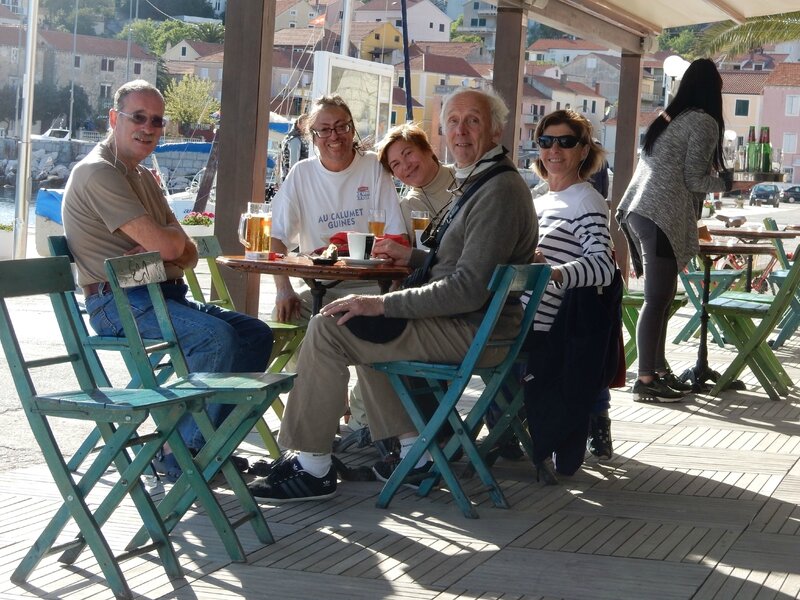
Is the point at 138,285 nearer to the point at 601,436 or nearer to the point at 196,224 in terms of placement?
the point at 601,436

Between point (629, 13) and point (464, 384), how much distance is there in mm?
7284

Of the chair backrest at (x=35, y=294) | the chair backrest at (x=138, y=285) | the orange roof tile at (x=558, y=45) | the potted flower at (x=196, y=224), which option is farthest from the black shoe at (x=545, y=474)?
the orange roof tile at (x=558, y=45)

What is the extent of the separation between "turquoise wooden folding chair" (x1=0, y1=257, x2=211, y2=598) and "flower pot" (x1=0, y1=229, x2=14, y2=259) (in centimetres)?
1279

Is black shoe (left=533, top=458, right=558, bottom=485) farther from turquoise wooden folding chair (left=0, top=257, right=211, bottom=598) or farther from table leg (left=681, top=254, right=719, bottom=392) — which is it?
table leg (left=681, top=254, right=719, bottom=392)

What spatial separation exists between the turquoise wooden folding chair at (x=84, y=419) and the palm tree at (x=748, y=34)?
22.3m

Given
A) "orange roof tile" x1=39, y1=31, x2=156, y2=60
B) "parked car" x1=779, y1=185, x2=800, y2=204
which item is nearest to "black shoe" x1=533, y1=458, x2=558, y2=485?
"orange roof tile" x1=39, y1=31, x2=156, y2=60

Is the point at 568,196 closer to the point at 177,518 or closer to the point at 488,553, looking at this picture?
the point at 488,553

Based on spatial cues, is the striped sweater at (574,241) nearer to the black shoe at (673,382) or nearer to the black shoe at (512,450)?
the black shoe at (512,450)

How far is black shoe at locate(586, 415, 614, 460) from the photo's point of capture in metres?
5.22

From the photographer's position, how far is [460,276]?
4246 millimetres

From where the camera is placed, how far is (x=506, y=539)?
3.97 m

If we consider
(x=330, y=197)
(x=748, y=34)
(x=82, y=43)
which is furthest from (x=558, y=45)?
(x=330, y=197)

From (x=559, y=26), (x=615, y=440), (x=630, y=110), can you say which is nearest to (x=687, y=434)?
(x=615, y=440)

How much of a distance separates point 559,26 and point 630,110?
2486 millimetres
